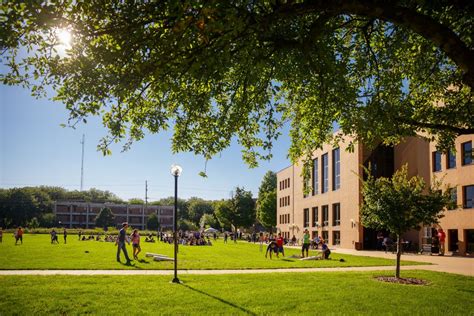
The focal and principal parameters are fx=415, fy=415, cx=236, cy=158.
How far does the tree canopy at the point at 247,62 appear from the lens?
259 inches

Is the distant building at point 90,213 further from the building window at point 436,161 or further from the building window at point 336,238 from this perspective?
the building window at point 436,161

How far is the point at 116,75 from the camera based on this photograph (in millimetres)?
7660

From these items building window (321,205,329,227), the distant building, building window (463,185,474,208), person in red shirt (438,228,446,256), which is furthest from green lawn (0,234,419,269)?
the distant building

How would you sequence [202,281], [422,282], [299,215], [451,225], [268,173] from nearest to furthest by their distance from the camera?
[202,281]
[422,282]
[451,225]
[299,215]
[268,173]

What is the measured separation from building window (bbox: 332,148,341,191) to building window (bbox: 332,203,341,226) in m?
2.01

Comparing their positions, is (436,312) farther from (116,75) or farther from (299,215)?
(299,215)

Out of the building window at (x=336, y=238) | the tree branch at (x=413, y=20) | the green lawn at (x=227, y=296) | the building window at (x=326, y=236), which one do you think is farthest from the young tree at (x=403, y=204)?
the building window at (x=326, y=236)

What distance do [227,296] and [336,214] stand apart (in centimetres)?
3918

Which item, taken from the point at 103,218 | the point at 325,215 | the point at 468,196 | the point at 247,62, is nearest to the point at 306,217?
the point at 325,215

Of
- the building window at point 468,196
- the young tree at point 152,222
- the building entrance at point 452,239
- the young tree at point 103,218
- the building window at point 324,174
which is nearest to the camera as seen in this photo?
the building window at point 468,196

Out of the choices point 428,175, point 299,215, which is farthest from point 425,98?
point 299,215

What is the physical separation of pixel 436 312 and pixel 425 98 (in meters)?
5.99

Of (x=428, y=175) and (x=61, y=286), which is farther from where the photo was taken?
(x=428, y=175)

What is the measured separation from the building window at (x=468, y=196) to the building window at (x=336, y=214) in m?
16.8
